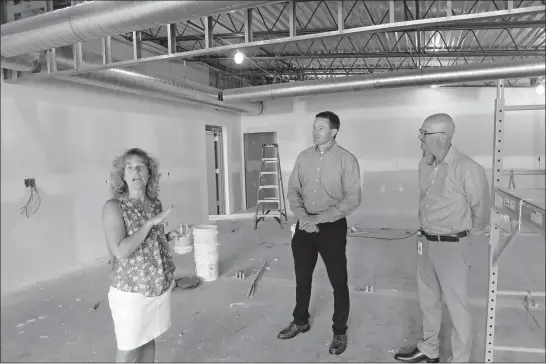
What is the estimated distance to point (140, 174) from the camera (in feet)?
5.29

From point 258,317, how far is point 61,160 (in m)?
2.85

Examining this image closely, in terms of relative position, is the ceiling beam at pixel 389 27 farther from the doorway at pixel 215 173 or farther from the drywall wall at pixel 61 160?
the doorway at pixel 215 173

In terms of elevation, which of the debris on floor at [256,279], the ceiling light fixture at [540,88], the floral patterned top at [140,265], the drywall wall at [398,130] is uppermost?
the ceiling light fixture at [540,88]

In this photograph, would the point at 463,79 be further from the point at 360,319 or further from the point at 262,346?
the point at 262,346

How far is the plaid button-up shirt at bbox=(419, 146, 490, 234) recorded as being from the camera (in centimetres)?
192

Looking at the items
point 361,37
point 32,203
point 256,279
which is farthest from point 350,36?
point 32,203

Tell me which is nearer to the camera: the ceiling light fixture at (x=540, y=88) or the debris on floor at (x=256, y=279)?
the debris on floor at (x=256, y=279)

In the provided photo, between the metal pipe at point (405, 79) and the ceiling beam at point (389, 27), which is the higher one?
the metal pipe at point (405, 79)

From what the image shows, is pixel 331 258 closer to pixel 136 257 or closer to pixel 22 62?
pixel 136 257

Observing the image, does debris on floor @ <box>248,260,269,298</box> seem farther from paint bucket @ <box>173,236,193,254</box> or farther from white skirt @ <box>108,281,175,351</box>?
white skirt @ <box>108,281,175,351</box>

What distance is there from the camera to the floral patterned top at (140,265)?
1533 millimetres

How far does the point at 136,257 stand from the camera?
61.6 inches

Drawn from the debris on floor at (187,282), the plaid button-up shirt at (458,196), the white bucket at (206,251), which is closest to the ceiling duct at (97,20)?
the plaid button-up shirt at (458,196)

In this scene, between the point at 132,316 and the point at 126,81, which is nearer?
the point at 132,316
